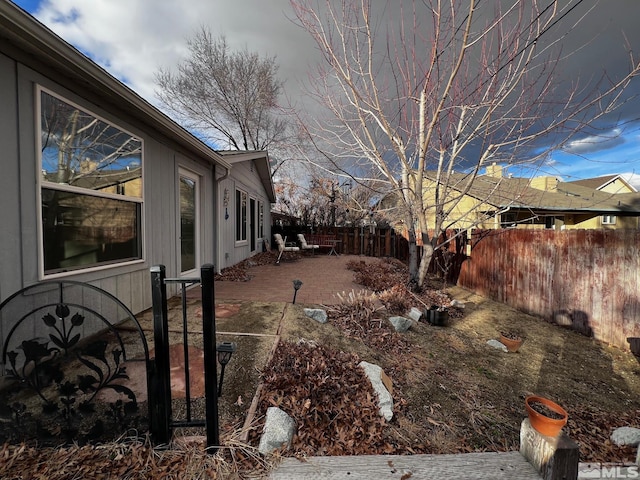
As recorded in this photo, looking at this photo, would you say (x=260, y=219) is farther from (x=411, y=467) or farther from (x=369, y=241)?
(x=411, y=467)

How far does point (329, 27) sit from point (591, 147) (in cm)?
463

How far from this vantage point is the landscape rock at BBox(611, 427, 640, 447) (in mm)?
2209

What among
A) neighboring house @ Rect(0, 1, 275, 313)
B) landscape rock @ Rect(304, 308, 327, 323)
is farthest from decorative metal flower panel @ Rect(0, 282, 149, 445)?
landscape rock @ Rect(304, 308, 327, 323)

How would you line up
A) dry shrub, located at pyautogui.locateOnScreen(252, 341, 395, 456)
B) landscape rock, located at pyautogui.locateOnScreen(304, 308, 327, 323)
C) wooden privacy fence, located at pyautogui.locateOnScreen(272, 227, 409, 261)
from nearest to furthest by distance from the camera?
dry shrub, located at pyautogui.locateOnScreen(252, 341, 395, 456) < landscape rock, located at pyautogui.locateOnScreen(304, 308, 327, 323) < wooden privacy fence, located at pyautogui.locateOnScreen(272, 227, 409, 261)

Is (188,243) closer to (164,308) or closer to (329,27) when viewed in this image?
(164,308)

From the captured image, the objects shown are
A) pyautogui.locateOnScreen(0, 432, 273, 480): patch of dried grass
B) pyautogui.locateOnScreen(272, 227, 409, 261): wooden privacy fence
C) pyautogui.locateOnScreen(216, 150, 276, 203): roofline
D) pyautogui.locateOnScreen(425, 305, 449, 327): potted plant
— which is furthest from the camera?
pyautogui.locateOnScreen(272, 227, 409, 261): wooden privacy fence

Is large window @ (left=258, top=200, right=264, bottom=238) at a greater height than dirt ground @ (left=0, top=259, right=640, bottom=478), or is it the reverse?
large window @ (left=258, top=200, right=264, bottom=238)

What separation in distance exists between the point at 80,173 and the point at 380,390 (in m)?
3.56

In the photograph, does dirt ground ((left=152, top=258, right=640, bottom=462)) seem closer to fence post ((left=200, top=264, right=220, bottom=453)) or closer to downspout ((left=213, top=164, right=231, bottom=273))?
fence post ((left=200, top=264, right=220, bottom=453))

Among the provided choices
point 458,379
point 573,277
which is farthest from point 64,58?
point 573,277

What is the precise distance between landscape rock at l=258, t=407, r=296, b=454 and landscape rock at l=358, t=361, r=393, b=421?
0.77 m

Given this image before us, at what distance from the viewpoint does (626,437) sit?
7.38ft

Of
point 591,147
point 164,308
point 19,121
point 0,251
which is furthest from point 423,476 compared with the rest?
point 591,147

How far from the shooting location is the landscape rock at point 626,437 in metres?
2.21
